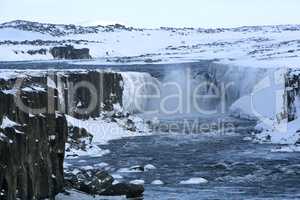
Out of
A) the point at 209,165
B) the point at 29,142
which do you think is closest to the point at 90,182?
the point at 29,142

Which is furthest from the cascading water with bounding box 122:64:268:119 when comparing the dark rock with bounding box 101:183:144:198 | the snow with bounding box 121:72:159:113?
the dark rock with bounding box 101:183:144:198

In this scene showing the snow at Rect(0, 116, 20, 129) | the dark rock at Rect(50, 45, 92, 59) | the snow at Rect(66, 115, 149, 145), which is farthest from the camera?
the dark rock at Rect(50, 45, 92, 59)

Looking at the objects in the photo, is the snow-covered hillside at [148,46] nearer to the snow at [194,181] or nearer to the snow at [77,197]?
the snow at [194,181]

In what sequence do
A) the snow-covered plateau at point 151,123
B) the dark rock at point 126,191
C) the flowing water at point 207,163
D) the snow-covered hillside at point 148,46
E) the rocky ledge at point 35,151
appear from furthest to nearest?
the snow-covered hillside at point 148,46
the flowing water at point 207,163
the dark rock at point 126,191
the snow-covered plateau at point 151,123
the rocky ledge at point 35,151

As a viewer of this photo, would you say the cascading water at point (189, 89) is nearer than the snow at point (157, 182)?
No

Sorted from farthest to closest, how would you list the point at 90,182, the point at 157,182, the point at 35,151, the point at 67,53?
the point at 67,53
the point at 157,182
the point at 90,182
the point at 35,151

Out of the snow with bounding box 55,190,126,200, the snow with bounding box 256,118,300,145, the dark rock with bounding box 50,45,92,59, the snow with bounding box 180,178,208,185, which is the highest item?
the dark rock with bounding box 50,45,92,59

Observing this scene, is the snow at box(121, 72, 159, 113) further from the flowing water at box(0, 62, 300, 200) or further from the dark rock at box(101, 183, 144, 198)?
the dark rock at box(101, 183, 144, 198)

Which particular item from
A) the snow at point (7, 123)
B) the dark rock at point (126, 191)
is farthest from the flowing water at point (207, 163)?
the snow at point (7, 123)

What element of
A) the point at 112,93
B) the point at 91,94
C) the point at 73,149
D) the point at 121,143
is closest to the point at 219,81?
the point at 112,93

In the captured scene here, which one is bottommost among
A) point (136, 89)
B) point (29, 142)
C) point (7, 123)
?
point (136, 89)

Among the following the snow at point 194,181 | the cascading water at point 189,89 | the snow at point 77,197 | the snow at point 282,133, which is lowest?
the snow at point 194,181

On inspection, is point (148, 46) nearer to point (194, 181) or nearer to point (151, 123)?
point (151, 123)

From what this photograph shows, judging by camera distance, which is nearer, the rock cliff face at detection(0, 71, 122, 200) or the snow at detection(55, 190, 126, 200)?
the rock cliff face at detection(0, 71, 122, 200)
